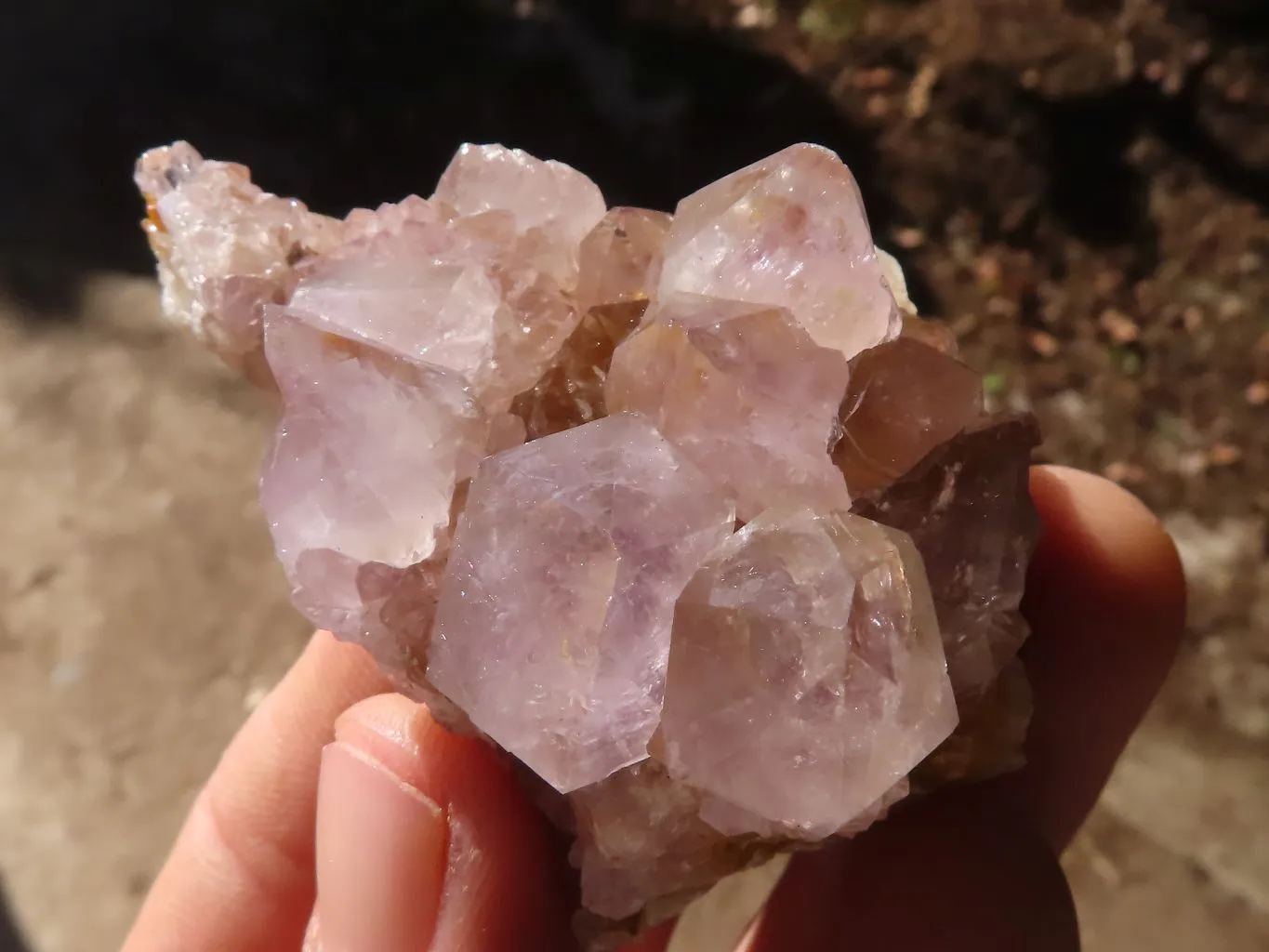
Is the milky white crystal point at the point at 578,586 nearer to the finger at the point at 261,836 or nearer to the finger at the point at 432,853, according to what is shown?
the finger at the point at 432,853

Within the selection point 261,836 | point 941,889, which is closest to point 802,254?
point 941,889

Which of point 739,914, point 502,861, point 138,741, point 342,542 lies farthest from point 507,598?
point 138,741

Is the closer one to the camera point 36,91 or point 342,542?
point 342,542

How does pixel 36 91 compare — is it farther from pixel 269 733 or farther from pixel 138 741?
pixel 269 733

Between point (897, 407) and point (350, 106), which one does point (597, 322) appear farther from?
point (350, 106)

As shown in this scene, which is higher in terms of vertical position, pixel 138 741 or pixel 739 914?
pixel 739 914

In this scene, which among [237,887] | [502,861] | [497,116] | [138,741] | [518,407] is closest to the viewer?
[518,407]

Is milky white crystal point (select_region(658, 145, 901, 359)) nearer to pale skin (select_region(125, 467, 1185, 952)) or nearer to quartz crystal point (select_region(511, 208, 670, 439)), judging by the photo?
quartz crystal point (select_region(511, 208, 670, 439))
